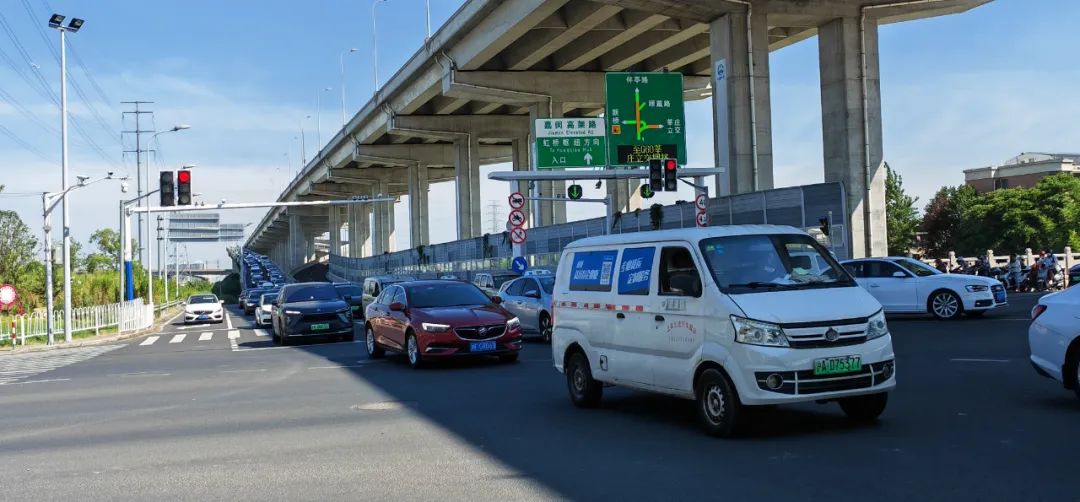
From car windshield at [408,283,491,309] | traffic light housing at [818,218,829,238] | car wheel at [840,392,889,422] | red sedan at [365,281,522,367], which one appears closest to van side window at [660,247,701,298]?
car wheel at [840,392,889,422]

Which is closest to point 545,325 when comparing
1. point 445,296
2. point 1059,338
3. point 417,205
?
point 445,296

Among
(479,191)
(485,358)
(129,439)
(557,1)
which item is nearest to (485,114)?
(479,191)

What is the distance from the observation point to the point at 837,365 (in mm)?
8805

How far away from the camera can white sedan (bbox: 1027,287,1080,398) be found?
1021 cm

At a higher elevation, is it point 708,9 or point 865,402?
point 708,9

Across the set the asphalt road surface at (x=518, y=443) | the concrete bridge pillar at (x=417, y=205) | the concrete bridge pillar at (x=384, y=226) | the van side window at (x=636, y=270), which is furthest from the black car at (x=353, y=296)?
the concrete bridge pillar at (x=384, y=226)

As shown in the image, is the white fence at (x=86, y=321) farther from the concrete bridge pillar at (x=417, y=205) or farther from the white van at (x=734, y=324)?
the concrete bridge pillar at (x=417, y=205)

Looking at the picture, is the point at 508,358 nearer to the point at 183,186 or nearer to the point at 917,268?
the point at 917,268

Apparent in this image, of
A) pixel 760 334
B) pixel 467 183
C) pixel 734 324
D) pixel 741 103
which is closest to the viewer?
pixel 760 334

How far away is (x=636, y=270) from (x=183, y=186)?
26.6 m

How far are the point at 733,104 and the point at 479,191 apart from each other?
107 feet

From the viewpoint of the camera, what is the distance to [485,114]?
6638cm

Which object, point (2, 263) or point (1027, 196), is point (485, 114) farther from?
point (1027, 196)

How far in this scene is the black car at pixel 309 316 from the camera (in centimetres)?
2544
